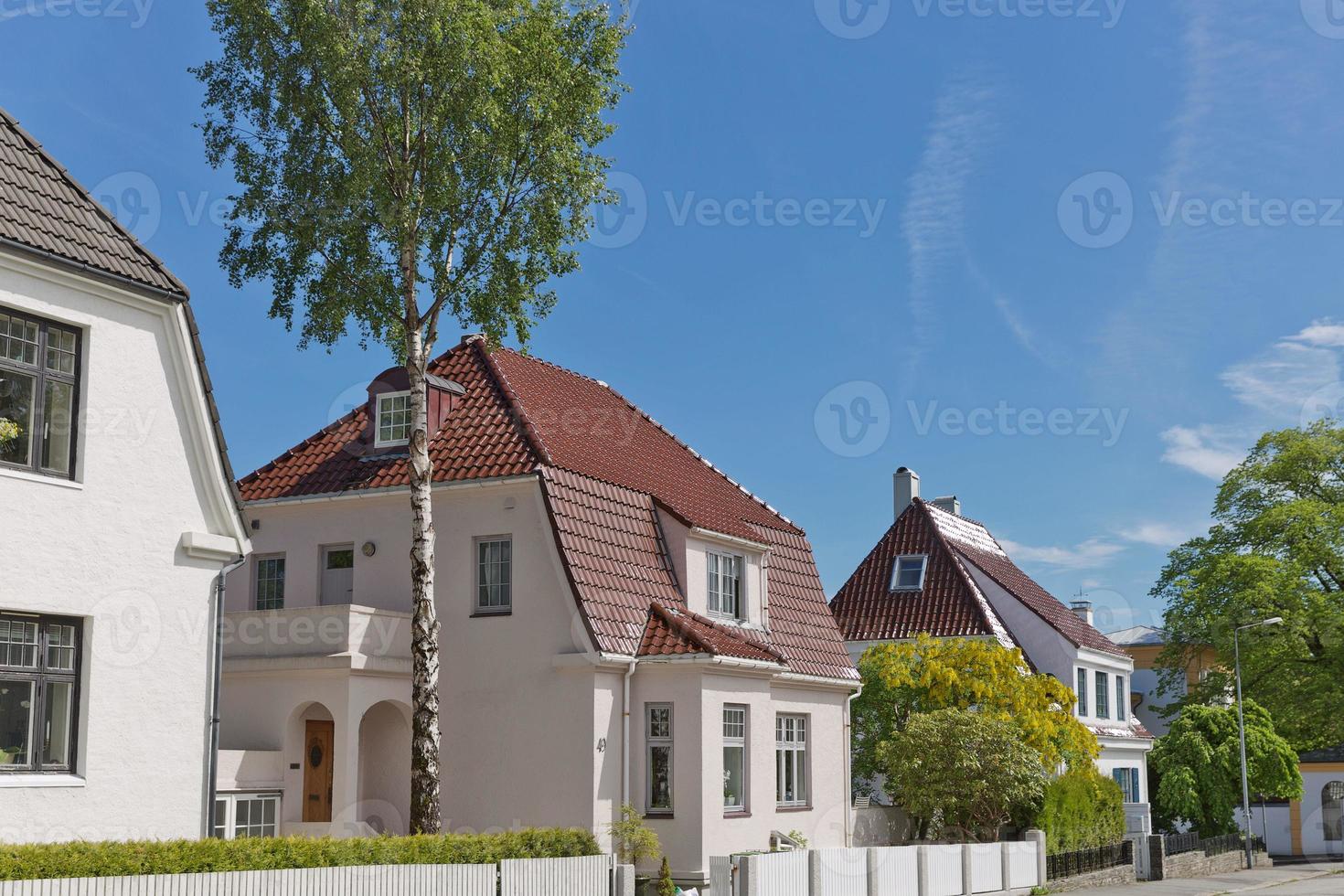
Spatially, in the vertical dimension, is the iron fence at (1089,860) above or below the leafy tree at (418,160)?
below

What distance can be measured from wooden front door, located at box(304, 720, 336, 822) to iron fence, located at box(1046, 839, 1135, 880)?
15.2 meters

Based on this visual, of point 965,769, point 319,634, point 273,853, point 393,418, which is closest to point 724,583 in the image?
point 965,769

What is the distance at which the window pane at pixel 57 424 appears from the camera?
14.7 meters

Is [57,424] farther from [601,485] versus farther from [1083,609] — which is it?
[1083,609]

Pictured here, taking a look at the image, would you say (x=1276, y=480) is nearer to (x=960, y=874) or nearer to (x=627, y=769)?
(x=960, y=874)

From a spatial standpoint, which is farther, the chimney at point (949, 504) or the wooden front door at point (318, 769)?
the chimney at point (949, 504)

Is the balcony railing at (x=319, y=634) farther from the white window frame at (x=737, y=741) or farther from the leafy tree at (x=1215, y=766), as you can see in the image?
the leafy tree at (x=1215, y=766)

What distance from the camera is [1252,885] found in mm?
34438

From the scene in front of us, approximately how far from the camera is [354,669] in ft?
73.6

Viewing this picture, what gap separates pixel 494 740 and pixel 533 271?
7.97 meters

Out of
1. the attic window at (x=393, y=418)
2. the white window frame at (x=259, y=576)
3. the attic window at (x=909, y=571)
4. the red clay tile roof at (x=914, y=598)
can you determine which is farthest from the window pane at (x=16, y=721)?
the attic window at (x=909, y=571)

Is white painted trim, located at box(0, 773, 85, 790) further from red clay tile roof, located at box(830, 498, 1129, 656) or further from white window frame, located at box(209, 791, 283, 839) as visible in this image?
red clay tile roof, located at box(830, 498, 1129, 656)

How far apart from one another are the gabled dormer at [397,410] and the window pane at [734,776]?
26.1 ft

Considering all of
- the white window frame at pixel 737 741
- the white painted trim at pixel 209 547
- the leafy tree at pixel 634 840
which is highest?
the white painted trim at pixel 209 547
